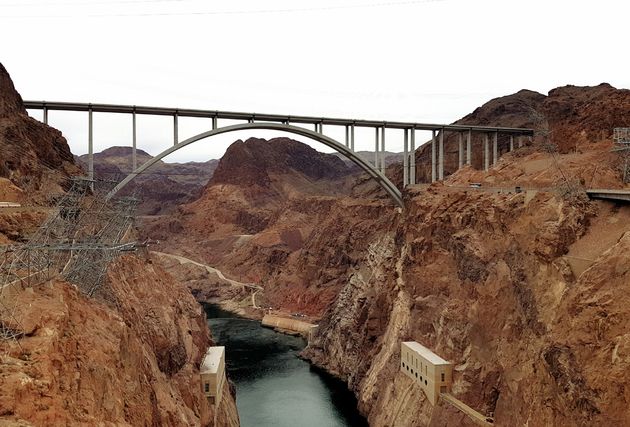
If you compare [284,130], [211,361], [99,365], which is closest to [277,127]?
[284,130]

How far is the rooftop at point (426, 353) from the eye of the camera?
107ft

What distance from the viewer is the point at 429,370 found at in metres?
32.8

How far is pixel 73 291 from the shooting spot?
1859cm

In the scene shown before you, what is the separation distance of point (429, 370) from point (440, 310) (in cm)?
474

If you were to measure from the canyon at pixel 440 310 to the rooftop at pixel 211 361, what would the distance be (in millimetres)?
679

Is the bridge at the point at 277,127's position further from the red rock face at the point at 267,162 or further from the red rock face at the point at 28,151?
the red rock face at the point at 267,162

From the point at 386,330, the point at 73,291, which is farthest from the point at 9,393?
the point at 386,330

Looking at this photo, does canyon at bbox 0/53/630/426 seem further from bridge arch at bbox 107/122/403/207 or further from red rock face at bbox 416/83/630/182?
bridge arch at bbox 107/122/403/207

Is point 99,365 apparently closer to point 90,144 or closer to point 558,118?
point 90,144

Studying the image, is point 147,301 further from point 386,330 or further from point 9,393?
point 386,330

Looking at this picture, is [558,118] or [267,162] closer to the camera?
[558,118]

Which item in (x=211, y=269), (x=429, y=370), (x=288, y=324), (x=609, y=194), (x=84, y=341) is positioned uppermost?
(x=609, y=194)

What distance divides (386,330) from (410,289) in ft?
15.8

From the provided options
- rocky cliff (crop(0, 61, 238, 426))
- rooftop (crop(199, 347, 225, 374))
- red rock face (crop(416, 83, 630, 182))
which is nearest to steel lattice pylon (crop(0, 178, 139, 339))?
rocky cliff (crop(0, 61, 238, 426))
